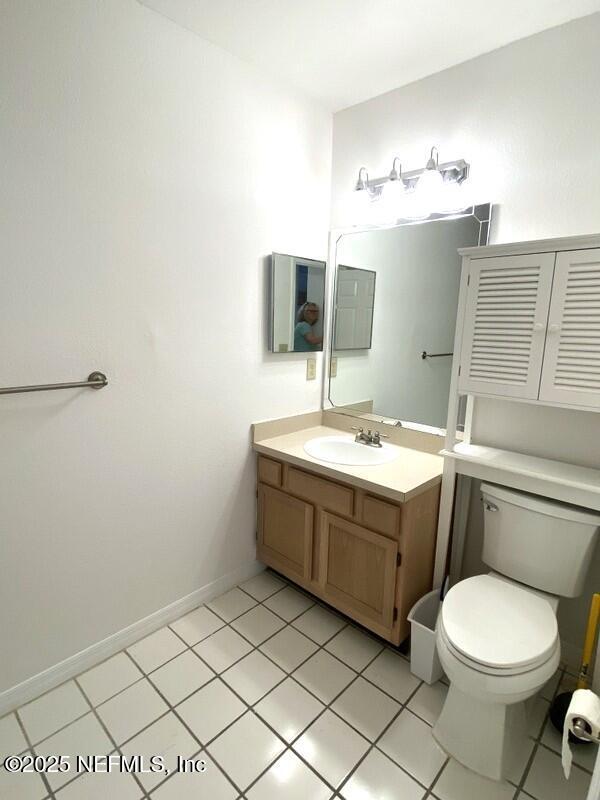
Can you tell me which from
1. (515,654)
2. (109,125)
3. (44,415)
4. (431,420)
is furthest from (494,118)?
(44,415)

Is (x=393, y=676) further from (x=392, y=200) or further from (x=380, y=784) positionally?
(x=392, y=200)

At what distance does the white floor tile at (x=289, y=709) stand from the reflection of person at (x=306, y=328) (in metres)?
1.49

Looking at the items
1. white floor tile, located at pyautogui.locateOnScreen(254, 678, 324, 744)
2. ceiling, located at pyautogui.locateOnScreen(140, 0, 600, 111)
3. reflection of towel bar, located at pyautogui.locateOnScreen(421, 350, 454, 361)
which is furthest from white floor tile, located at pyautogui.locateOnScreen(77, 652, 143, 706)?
ceiling, located at pyautogui.locateOnScreen(140, 0, 600, 111)

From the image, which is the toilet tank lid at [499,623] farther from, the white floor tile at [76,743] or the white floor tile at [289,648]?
the white floor tile at [76,743]

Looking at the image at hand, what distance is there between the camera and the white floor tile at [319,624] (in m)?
1.89

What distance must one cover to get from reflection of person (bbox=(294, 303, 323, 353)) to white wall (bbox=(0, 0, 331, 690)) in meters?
0.21

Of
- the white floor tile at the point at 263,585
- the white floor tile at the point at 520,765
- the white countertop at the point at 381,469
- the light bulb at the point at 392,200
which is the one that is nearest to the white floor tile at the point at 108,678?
the white floor tile at the point at 263,585

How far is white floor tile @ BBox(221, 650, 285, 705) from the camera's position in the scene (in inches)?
62.7

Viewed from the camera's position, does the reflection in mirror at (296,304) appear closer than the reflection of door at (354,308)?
Yes

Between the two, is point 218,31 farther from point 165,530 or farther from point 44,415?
point 165,530

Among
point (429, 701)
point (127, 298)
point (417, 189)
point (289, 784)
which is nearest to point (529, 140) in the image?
point (417, 189)

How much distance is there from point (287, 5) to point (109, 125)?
75 centimetres

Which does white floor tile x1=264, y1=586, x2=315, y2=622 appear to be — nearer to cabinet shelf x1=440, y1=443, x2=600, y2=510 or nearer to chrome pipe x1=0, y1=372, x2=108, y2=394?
cabinet shelf x1=440, y1=443, x2=600, y2=510

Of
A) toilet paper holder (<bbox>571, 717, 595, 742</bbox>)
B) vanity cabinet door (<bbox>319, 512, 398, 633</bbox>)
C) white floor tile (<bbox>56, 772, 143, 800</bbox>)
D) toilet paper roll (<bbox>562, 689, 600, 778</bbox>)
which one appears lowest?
white floor tile (<bbox>56, 772, 143, 800</bbox>)
